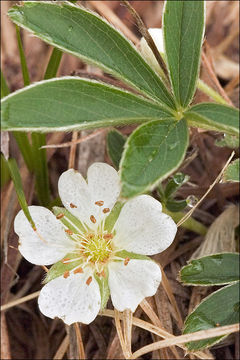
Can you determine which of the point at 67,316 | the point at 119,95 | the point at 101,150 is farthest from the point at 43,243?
the point at 101,150

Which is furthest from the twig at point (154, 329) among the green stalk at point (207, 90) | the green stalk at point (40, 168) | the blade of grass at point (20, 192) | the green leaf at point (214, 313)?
the green stalk at point (207, 90)

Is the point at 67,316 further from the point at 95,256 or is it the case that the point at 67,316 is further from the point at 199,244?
the point at 199,244

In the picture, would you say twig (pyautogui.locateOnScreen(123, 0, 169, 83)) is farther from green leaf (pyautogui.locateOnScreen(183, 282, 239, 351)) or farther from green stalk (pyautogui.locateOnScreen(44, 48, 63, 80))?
green leaf (pyautogui.locateOnScreen(183, 282, 239, 351))

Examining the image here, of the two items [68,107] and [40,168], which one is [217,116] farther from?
[40,168]

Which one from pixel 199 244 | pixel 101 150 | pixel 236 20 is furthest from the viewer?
pixel 236 20

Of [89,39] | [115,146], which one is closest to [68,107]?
[89,39]

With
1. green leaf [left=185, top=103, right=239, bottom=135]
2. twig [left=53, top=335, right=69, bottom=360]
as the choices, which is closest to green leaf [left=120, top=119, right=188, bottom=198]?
green leaf [left=185, top=103, right=239, bottom=135]
